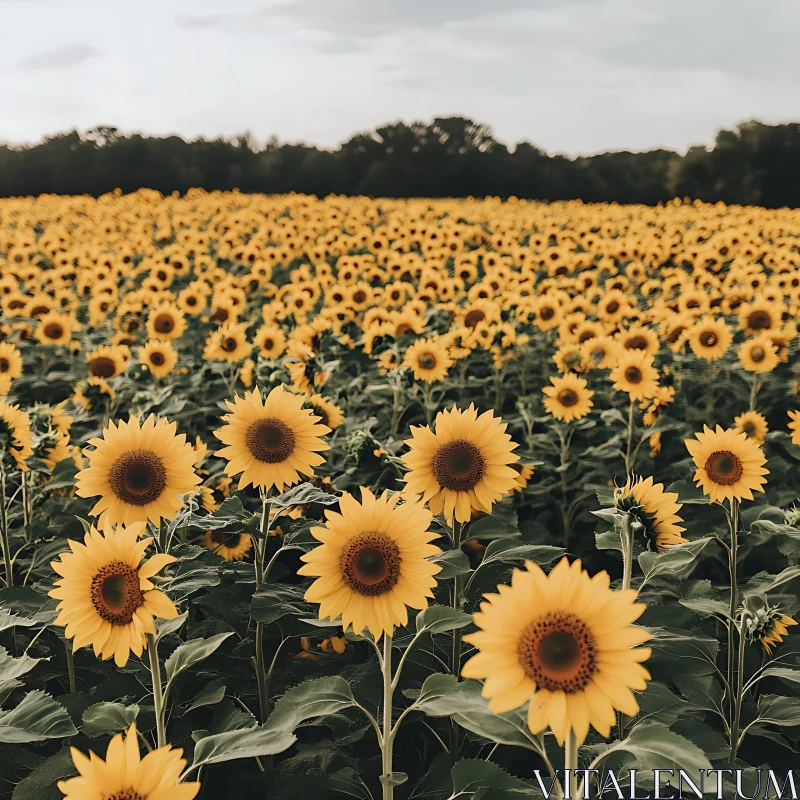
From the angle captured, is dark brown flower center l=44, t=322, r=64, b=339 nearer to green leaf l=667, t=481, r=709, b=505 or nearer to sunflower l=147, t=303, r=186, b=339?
sunflower l=147, t=303, r=186, b=339

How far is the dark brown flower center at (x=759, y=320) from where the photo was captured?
629 cm

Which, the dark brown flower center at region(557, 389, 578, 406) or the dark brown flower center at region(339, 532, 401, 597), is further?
the dark brown flower center at region(557, 389, 578, 406)

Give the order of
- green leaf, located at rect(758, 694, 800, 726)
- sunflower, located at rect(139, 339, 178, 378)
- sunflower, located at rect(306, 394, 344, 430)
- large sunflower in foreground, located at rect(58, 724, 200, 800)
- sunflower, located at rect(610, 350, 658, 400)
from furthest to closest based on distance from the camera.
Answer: sunflower, located at rect(139, 339, 178, 378) < sunflower, located at rect(610, 350, 658, 400) < sunflower, located at rect(306, 394, 344, 430) < green leaf, located at rect(758, 694, 800, 726) < large sunflower in foreground, located at rect(58, 724, 200, 800)

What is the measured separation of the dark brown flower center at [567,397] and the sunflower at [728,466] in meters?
2.00

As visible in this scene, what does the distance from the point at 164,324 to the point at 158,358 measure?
136 cm

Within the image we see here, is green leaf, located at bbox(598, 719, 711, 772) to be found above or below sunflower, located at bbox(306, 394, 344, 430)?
below

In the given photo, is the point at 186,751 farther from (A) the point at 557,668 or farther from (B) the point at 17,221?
(B) the point at 17,221

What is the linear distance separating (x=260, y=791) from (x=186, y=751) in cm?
31

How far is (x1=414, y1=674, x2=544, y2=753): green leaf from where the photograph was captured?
1.56 metres

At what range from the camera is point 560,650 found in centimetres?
134

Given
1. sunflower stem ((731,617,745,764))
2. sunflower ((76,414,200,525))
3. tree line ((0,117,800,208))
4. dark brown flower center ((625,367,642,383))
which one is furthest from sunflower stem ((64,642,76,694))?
tree line ((0,117,800,208))

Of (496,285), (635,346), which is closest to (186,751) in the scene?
(635,346)

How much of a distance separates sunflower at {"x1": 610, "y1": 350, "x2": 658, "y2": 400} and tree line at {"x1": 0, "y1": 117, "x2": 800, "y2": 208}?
28939 mm

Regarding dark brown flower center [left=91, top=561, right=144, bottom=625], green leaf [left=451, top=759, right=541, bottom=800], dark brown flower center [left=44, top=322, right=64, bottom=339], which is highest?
dark brown flower center [left=44, top=322, right=64, bottom=339]
